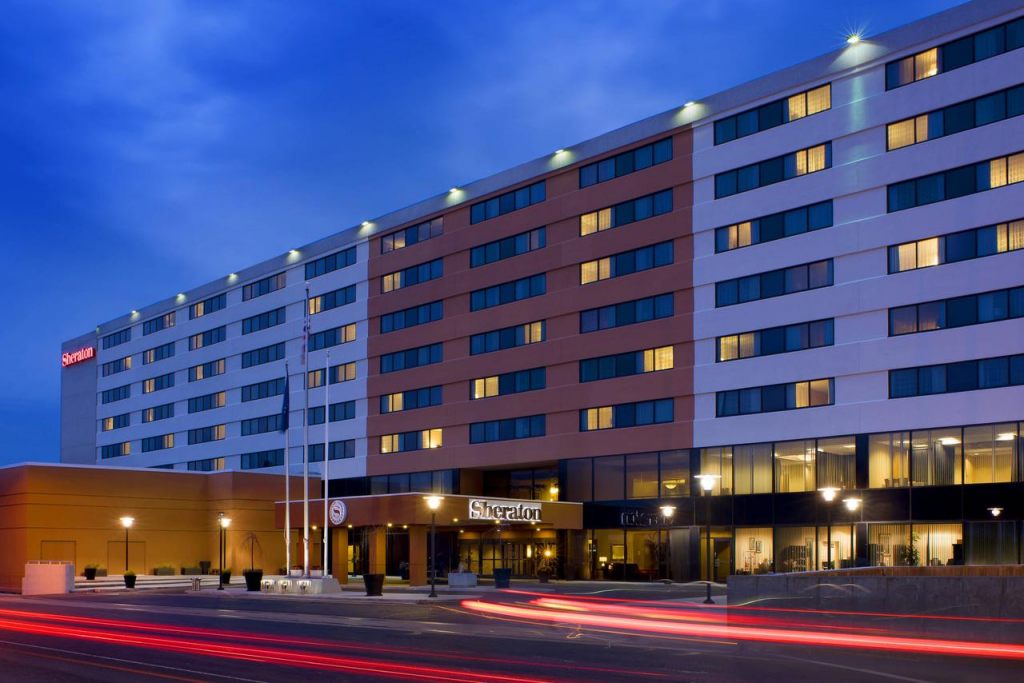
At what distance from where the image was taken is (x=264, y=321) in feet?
326

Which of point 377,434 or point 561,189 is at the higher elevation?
point 561,189

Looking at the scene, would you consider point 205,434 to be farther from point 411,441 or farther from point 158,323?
point 411,441

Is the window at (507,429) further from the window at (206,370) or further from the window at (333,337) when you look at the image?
the window at (206,370)

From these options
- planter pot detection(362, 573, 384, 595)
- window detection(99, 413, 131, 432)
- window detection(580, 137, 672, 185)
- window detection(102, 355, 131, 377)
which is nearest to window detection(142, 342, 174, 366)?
window detection(102, 355, 131, 377)

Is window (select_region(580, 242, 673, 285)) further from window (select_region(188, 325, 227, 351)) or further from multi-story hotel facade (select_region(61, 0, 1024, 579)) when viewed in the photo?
window (select_region(188, 325, 227, 351))

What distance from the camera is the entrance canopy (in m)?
64.3

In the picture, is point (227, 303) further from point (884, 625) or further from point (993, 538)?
point (884, 625)

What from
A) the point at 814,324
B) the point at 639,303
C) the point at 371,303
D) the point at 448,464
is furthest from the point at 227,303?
the point at 814,324

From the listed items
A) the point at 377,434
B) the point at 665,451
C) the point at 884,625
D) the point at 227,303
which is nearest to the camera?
the point at 884,625

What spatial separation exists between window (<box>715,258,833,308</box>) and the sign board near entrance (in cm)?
1652

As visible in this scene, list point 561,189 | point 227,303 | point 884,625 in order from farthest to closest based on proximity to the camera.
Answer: point 227,303
point 561,189
point 884,625

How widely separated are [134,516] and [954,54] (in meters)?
63.3

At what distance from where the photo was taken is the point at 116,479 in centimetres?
8188

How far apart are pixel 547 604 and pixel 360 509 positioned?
2626 centimetres
